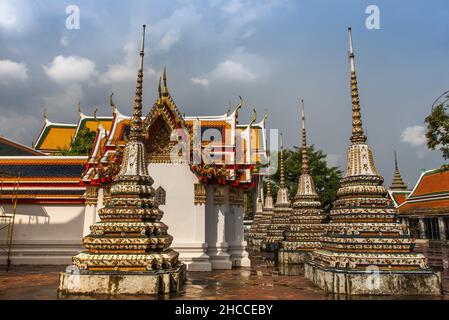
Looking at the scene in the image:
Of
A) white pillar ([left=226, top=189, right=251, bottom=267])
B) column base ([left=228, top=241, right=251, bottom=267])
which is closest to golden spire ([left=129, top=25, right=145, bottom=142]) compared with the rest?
white pillar ([left=226, top=189, right=251, bottom=267])

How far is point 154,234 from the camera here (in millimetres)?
9664

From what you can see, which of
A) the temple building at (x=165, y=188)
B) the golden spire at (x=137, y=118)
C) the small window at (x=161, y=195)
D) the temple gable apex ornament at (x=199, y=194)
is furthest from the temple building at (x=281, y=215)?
the golden spire at (x=137, y=118)

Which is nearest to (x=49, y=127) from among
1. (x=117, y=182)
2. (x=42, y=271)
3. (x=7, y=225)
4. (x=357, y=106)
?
(x=7, y=225)

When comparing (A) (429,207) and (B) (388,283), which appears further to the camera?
(A) (429,207)

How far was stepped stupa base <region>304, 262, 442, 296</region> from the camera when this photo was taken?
28.6 ft

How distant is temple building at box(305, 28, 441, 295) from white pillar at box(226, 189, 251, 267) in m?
6.50

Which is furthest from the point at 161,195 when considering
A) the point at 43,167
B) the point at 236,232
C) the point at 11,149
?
the point at 11,149

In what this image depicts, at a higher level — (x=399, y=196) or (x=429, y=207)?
(x=399, y=196)

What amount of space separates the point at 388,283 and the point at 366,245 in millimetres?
991

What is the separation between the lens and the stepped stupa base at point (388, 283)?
872 centimetres

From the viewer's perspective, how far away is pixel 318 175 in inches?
1384

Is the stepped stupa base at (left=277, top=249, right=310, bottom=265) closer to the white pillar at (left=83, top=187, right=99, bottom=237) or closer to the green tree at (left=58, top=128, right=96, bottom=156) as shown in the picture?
the white pillar at (left=83, top=187, right=99, bottom=237)

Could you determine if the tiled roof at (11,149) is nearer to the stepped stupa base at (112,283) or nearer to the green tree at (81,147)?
the green tree at (81,147)

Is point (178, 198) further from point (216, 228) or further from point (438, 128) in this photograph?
point (438, 128)
